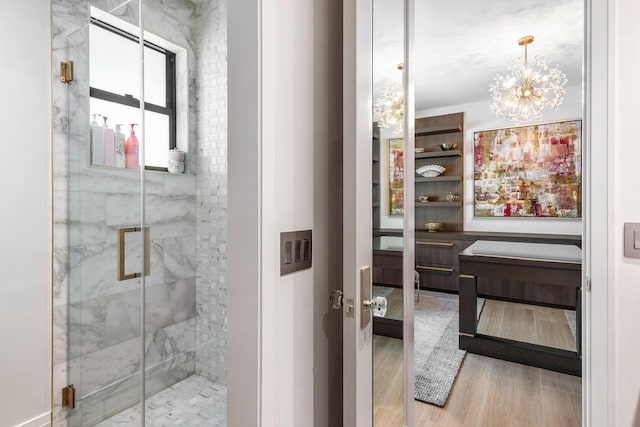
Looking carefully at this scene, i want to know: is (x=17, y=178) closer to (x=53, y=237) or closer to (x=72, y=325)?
(x=53, y=237)

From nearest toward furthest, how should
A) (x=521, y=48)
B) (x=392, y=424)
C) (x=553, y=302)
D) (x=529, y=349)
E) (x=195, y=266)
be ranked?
1. (x=392, y=424)
2. (x=195, y=266)
3. (x=529, y=349)
4. (x=521, y=48)
5. (x=553, y=302)

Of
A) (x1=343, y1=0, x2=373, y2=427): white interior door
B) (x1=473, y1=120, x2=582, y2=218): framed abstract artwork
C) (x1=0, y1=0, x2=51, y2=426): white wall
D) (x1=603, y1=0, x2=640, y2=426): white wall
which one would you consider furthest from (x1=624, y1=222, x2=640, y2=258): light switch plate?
(x1=473, y1=120, x2=582, y2=218): framed abstract artwork

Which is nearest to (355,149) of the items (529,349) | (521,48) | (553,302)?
(529,349)

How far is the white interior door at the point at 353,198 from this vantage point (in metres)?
0.98

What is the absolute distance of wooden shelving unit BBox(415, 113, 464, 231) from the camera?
5.04 metres

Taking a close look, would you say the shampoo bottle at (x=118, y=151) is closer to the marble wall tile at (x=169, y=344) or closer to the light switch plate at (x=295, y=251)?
the marble wall tile at (x=169, y=344)

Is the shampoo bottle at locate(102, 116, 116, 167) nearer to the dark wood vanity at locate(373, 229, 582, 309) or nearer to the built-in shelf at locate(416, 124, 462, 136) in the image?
the dark wood vanity at locate(373, 229, 582, 309)

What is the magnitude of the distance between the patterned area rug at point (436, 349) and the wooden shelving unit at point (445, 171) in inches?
50.7

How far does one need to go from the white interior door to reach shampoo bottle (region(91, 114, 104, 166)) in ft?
5.04

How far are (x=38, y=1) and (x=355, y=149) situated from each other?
199cm

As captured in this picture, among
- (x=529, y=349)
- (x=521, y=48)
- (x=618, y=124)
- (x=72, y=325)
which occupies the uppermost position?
(x=521, y=48)

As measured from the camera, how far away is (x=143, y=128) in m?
1.85

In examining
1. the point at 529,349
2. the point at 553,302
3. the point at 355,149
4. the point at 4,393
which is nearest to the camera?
the point at 355,149

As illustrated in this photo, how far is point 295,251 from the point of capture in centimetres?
102
